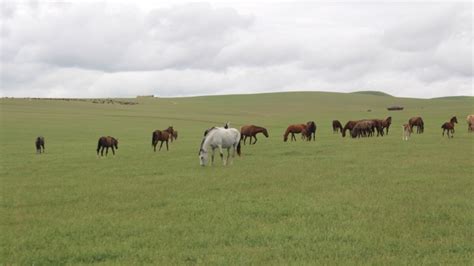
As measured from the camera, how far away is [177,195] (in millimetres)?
13836

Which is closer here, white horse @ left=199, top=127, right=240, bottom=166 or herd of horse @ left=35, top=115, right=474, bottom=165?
white horse @ left=199, top=127, right=240, bottom=166

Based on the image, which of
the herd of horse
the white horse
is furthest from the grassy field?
the herd of horse

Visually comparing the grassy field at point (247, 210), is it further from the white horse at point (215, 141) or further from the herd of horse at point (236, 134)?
the herd of horse at point (236, 134)

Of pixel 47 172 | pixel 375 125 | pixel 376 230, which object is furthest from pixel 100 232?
pixel 375 125

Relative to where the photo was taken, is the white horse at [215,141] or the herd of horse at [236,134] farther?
the herd of horse at [236,134]

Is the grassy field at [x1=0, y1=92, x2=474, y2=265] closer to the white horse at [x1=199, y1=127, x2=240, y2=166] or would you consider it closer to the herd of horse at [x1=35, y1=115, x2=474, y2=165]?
the white horse at [x1=199, y1=127, x2=240, y2=166]

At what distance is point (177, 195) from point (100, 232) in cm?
409

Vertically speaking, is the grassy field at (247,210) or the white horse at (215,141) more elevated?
the white horse at (215,141)

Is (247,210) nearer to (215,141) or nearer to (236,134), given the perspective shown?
(215,141)

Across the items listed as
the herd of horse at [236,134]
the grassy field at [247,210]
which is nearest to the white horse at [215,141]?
the herd of horse at [236,134]

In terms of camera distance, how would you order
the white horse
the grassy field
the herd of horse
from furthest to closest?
the herd of horse → the white horse → the grassy field

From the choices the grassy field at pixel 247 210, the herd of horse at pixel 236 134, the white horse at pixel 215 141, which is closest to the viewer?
the grassy field at pixel 247 210

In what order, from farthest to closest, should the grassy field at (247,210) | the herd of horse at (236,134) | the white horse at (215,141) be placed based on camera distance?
the herd of horse at (236,134)
the white horse at (215,141)
the grassy field at (247,210)

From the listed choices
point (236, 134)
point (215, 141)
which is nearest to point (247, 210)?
point (215, 141)
